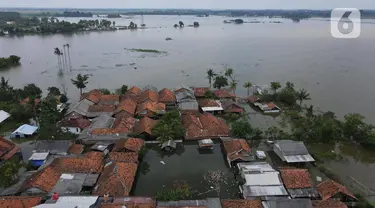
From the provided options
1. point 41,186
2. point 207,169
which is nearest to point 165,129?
point 207,169

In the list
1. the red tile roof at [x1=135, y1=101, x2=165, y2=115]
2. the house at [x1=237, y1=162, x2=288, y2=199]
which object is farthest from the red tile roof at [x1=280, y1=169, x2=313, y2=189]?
the red tile roof at [x1=135, y1=101, x2=165, y2=115]

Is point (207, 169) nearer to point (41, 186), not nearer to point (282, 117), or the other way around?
point (41, 186)

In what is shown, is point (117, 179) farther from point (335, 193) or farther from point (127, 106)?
point (127, 106)

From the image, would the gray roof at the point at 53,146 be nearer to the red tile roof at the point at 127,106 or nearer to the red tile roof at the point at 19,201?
the red tile roof at the point at 19,201

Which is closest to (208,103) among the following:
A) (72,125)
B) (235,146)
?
(235,146)

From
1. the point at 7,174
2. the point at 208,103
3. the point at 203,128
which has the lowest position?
the point at 203,128

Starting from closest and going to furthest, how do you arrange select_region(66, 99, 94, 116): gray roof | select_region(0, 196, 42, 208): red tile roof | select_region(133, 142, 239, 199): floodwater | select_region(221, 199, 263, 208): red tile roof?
select_region(0, 196, 42, 208): red tile roof, select_region(221, 199, 263, 208): red tile roof, select_region(133, 142, 239, 199): floodwater, select_region(66, 99, 94, 116): gray roof

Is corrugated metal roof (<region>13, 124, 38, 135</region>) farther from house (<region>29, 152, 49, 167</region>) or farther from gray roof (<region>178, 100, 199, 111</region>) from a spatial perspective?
gray roof (<region>178, 100, 199, 111</region>)
